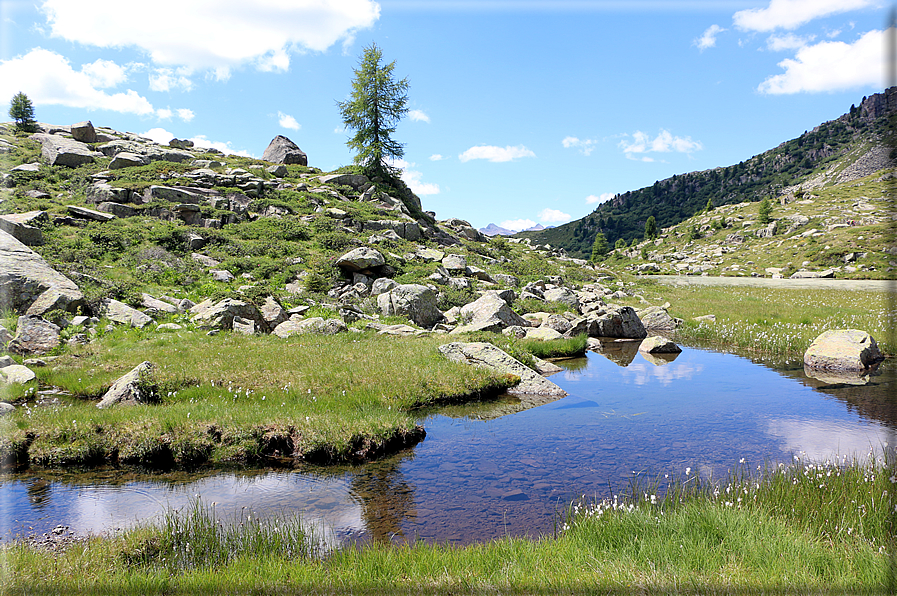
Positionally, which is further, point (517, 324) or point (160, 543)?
point (517, 324)

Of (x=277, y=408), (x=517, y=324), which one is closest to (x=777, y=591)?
(x=277, y=408)

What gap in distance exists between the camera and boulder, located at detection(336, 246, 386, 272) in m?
33.5

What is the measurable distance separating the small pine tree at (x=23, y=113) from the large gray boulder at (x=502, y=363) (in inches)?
3208

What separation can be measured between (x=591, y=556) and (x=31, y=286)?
2593 centimetres

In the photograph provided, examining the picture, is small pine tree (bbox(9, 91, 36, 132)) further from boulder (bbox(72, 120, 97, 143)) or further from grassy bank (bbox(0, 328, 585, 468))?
grassy bank (bbox(0, 328, 585, 468))

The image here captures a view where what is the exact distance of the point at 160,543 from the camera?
6691 millimetres

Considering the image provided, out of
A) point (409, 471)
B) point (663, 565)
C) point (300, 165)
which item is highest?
point (300, 165)

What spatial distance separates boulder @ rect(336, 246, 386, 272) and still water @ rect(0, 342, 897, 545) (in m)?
20.7

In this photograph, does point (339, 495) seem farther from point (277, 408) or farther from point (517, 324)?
point (517, 324)

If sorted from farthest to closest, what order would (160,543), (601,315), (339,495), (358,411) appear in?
(601,315)
(358,411)
(339,495)
(160,543)

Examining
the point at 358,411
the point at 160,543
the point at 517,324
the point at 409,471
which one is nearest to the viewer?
the point at 160,543

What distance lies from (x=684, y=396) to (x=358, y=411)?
37.5 ft

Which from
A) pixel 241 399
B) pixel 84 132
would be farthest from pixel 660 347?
pixel 84 132

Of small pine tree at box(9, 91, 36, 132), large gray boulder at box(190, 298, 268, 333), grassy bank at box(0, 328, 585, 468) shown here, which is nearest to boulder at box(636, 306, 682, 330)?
grassy bank at box(0, 328, 585, 468)
